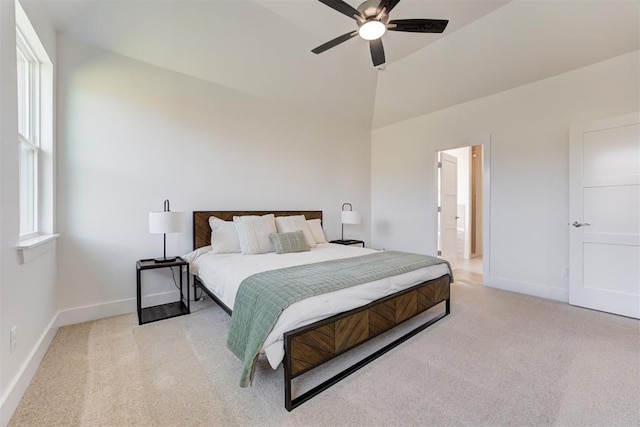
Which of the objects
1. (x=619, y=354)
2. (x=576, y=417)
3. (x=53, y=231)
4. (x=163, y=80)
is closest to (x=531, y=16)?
(x=619, y=354)

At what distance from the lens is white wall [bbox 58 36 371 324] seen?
2791 millimetres

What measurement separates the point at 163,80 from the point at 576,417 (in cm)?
465

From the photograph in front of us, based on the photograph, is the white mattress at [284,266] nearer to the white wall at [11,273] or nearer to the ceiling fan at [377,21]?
the white wall at [11,273]

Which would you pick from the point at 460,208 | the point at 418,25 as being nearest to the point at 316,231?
the point at 418,25

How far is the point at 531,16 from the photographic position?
2.87 meters

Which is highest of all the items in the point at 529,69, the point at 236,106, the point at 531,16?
the point at 531,16

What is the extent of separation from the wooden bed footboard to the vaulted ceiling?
2.97m

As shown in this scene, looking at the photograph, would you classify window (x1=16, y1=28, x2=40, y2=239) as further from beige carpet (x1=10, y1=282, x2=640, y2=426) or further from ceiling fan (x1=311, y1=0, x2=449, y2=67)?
ceiling fan (x1=311, y1=0, x2=449, y2=67)

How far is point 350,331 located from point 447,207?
4161mm

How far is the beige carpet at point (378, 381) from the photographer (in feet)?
5.08

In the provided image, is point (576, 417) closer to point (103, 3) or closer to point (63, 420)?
point (63, 420)

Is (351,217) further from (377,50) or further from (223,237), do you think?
(377,50)

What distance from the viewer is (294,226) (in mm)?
3863

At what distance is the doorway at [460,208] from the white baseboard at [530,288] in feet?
2.84
